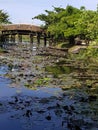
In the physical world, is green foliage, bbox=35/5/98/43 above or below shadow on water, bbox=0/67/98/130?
above

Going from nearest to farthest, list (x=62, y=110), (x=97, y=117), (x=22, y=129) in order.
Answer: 1. (x=22, y=129)
2. (x=97, y=117)
3. (x=62, y=110)

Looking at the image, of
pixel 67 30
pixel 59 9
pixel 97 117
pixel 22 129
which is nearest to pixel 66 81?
pixel 97 117

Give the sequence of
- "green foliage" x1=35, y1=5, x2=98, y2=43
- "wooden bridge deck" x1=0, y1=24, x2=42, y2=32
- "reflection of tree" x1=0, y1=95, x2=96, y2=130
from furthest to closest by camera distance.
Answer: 1. "wooden bridge deck" x1=0, y1=24, x2=42, y2=32
2. "green foliage" x1=35, y1=5, x2=98, y2=43
3. "reflection of tree" x1=0, y1=95, x2=96, y2=130

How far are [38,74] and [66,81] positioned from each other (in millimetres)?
4218

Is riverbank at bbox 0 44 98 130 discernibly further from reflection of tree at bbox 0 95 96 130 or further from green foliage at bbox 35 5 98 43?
green foliage at bbox 35 5 98 43

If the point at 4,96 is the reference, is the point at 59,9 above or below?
above

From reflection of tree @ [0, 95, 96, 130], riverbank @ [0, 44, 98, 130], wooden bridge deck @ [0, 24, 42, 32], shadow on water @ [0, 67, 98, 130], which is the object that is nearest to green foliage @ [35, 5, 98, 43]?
wooden bridge deck @ [0, 24, 42, 32]

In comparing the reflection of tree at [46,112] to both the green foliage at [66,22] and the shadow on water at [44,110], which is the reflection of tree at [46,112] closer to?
the shadow on water at [44,110]

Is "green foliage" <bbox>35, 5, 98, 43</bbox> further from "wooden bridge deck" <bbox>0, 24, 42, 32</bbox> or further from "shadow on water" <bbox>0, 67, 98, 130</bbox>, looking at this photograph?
"shadow on water" <bbox>0, 67, 98, 130</bbox>

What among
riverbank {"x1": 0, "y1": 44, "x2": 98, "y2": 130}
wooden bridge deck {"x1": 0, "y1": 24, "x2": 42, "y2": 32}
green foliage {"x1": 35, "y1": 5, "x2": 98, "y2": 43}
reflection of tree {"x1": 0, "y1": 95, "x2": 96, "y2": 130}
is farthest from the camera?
wooden bridge deck {"x1": 0, "y1": 24, "x2": 42, "y2": 32}

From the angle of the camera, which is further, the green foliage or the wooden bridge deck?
the wooden bridge deck

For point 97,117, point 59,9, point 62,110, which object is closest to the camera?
point 97,117

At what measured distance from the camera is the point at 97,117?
15945 mm

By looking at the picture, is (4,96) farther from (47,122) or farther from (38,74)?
(38,74)
